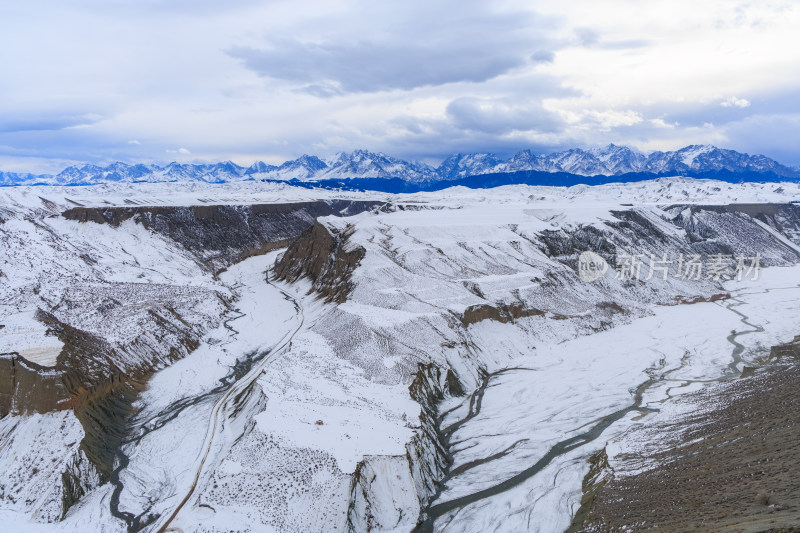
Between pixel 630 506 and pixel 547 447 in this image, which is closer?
pixel 630 506

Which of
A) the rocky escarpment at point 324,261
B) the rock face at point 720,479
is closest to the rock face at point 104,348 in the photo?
the rocky escarpment at point 324,261

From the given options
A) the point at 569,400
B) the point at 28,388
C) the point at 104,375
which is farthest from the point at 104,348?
the point at 569,400

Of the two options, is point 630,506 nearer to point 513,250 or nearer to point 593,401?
point 593,401

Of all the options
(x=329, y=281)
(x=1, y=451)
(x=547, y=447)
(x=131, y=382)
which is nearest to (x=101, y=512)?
(x=1, y=451)

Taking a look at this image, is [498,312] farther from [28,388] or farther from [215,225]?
[215,225]

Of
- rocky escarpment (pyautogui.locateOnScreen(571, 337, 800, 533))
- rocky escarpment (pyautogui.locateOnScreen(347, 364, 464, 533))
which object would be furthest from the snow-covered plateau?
rocky escarpment (pyautogui.locateOnScreen(571, 337, 800, 533))

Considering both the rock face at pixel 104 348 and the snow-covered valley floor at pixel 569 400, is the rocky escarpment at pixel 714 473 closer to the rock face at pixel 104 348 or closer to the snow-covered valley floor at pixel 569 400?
the snow-covered valley floor at pixel 569 400
